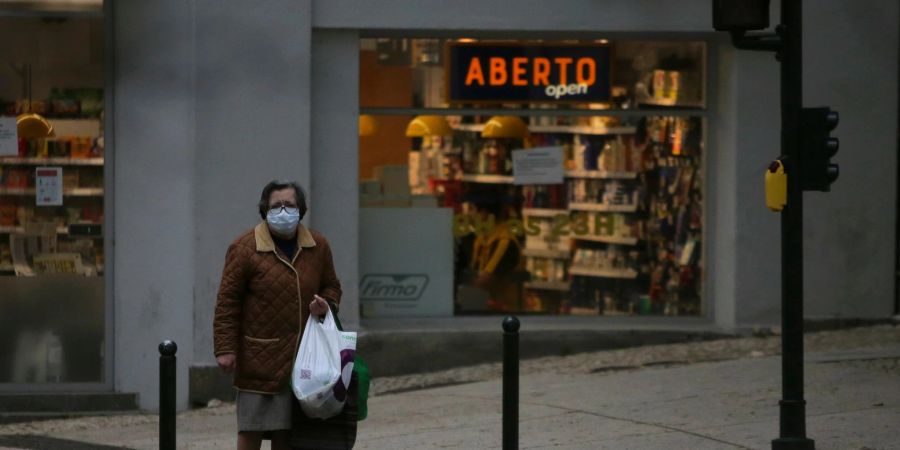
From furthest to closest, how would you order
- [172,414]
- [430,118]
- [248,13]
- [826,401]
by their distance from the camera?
[430,118] → [248,13] → [826,401] → [172,414]

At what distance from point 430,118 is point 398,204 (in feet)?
2.73

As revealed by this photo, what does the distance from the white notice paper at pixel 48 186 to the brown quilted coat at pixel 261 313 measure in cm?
523

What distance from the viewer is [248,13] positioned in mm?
12242

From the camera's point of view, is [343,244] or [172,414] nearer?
[172,414]

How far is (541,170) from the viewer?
13289mm

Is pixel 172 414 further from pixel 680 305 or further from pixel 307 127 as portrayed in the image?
pixel 680 305

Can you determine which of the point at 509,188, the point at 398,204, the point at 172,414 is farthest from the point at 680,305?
the point at 172,414

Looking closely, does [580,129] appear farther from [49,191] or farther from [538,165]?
[49,191]

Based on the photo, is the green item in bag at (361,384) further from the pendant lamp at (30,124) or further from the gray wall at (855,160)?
the gray wall at (855,160)

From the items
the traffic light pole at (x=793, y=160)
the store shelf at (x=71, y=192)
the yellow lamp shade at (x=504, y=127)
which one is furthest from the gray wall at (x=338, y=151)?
the traffic light pole at (x=793, y=160)

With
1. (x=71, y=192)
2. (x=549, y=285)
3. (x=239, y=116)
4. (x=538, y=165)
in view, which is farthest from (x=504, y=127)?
(x=71, y=192)

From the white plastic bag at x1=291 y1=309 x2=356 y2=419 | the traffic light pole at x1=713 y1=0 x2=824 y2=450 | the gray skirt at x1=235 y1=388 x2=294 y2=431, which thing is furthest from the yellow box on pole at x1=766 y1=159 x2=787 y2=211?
the gray skirt at x1=235 y1=388 x2=294 y2=431

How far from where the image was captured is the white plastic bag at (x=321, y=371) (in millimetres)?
7305

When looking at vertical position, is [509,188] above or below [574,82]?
below
